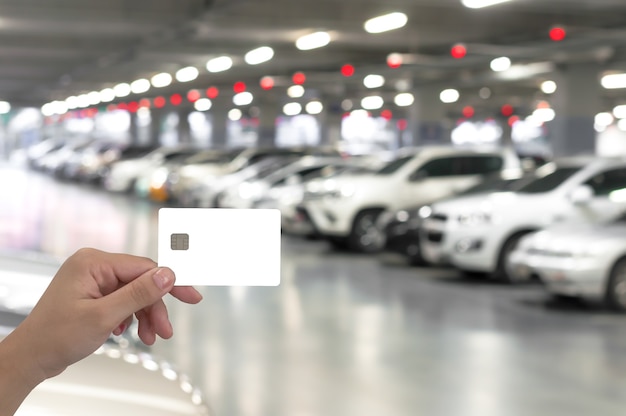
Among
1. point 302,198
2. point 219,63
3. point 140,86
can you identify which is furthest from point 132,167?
point 302,198

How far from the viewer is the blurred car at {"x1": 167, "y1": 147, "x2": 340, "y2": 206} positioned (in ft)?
82.8

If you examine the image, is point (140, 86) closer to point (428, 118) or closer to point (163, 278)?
point (428, 118)

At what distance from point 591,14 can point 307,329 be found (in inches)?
498

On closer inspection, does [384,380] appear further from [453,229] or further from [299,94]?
[299,94]

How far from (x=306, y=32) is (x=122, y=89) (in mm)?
25264

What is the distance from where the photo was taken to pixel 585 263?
11.0 metres

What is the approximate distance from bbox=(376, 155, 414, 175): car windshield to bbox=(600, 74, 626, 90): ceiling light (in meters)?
17.3

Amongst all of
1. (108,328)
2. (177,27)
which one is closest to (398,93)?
(177,27)

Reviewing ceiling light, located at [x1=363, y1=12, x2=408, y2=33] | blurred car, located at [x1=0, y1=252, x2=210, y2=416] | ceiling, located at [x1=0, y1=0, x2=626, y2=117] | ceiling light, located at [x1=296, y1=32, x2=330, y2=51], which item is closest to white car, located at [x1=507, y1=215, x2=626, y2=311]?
ceiling, located at [x1=0, y1=0, x2=626, y2=117]

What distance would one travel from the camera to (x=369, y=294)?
1246 centimetres

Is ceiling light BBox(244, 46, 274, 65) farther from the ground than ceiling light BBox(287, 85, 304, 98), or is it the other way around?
ceiling light BBox(287, 85, 304, 98)

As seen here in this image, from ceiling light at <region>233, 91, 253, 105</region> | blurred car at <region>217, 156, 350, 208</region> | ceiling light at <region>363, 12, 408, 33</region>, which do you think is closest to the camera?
ceiling light at <region>363, 12, 408, 33</region>

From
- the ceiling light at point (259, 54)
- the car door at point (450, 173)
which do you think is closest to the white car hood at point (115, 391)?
the car door at point (450, 173)

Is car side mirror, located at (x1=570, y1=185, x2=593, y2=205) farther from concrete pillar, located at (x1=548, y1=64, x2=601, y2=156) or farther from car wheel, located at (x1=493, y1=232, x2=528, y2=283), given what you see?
concrete pillar, located at (x1=548, y1=64, x2=601, y2=156)
